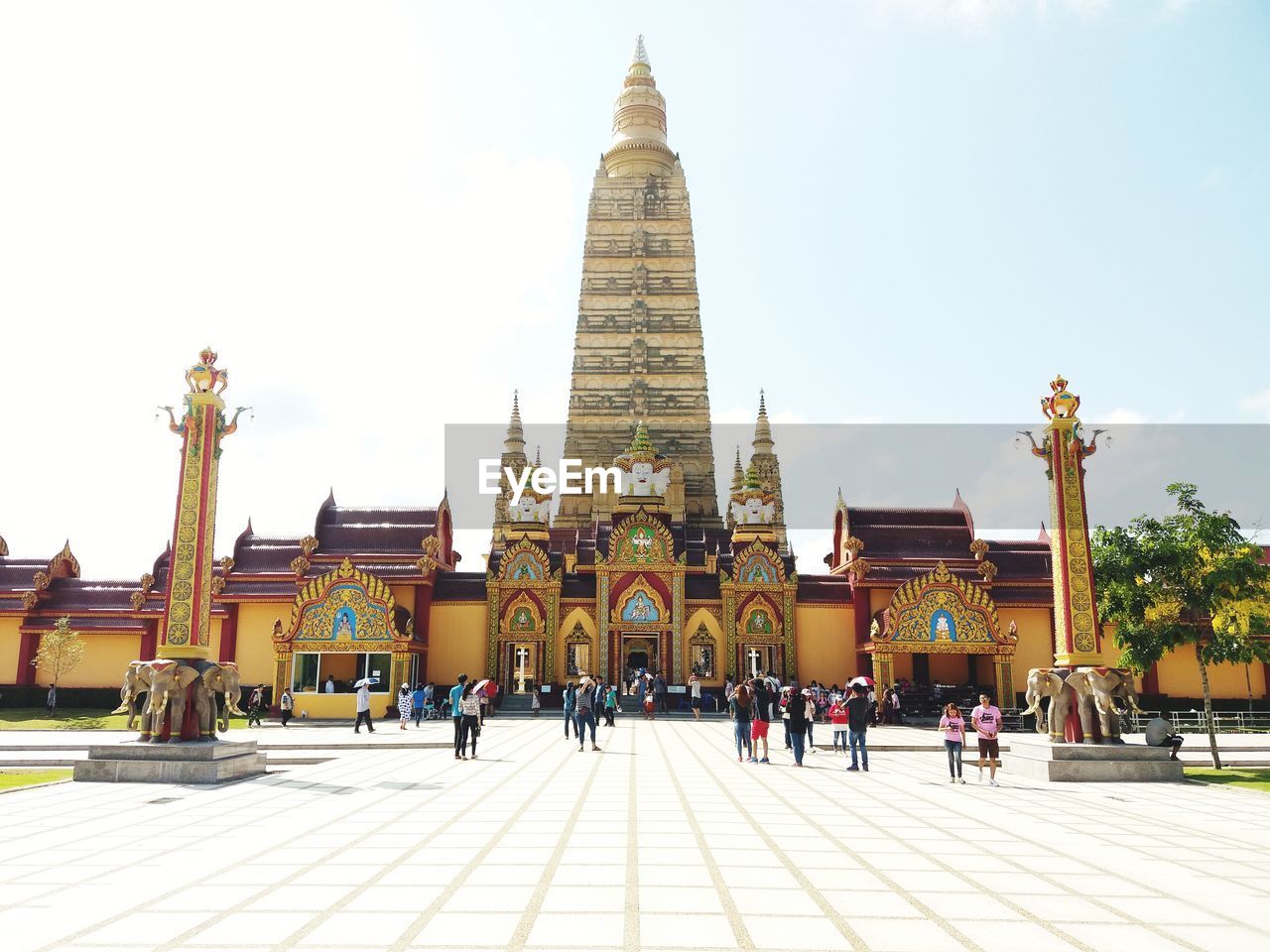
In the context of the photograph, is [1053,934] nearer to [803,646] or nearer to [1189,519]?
[1189,519]

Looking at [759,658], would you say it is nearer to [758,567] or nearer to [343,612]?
[758,567]

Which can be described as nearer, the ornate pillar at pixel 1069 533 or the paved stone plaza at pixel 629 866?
the paved stone plaza at pixel 629 866

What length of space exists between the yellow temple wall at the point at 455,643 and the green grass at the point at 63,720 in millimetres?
6951

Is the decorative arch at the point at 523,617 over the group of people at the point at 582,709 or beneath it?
over

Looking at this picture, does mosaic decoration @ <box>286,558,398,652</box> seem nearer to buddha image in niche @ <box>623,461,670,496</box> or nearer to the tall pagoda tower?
buddha image in niche @ <box>623,461,670,496</box>

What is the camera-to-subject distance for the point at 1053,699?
16531 millimetres

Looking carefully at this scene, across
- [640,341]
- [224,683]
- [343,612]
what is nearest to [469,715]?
[224,683]

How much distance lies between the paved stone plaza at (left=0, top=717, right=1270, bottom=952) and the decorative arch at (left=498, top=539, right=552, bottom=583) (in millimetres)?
20452

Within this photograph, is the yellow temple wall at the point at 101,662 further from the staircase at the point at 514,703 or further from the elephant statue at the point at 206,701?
the elephant statue at the point at 206,701

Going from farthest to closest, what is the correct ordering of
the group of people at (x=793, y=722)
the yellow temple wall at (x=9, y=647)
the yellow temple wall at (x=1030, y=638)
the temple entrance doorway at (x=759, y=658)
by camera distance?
the temple entrance doorway at (x=759, y=658) < the yellow temple wall at (x=9, y=647) < the yellow temple wall at (x=1030, y=638) < the group of people at (x=793, y=722)

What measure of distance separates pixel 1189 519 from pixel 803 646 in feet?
55.1

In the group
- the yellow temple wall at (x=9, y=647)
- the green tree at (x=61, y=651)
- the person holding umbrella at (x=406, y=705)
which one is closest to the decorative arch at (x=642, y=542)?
the person holding umbrella at (x=406, y=705)

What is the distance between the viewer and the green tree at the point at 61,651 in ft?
105

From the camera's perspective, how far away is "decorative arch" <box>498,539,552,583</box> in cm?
3475
